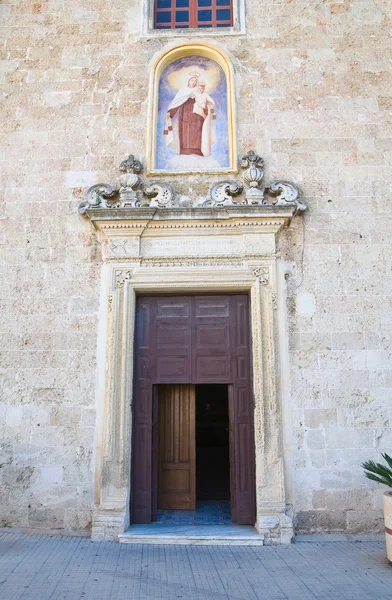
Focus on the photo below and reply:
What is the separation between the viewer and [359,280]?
6.64 meters

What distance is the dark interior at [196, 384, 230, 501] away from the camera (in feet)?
33.5

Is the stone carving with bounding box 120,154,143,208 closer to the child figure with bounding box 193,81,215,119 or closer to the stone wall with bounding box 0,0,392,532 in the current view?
the stone wall with bounding box 0,0,392,532

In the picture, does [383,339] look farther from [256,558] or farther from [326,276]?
[256,558]

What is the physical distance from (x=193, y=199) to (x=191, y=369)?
2.43 metres

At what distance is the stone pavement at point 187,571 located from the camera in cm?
428

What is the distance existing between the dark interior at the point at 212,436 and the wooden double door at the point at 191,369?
3248 millimetres

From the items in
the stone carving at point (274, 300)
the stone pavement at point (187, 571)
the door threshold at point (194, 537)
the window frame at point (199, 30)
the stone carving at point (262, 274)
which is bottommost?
the stone pavement at point (187, 571)

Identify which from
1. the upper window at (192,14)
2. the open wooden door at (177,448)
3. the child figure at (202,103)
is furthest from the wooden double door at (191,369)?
the upper window at (192,14)

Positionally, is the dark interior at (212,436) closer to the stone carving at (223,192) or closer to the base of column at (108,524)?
the base of column at (108,524)

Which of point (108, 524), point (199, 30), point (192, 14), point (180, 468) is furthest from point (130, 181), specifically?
point (108, 524)

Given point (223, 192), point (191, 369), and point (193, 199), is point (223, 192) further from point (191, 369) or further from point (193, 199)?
point (191, 369)

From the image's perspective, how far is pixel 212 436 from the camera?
11.3 metres

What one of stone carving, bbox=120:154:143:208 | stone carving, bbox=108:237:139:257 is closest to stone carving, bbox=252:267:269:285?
stone carving, bbox=108:237:139:257

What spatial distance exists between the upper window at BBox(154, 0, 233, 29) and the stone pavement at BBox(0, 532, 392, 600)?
309 inches
